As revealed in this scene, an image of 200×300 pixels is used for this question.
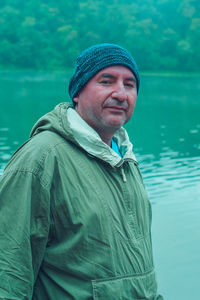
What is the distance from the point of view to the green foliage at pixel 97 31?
174 ft

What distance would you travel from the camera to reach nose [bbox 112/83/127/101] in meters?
1.95

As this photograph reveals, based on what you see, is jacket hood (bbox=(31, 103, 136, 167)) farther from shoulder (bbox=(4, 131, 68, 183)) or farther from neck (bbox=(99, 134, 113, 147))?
neck (bbox=(99, 134, 113, 147))

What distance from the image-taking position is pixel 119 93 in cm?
196

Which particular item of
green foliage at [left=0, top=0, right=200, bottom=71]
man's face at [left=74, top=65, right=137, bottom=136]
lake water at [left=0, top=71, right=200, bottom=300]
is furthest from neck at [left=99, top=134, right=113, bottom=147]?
green foliage at [left=0, top=0, right=200, bottom=71]

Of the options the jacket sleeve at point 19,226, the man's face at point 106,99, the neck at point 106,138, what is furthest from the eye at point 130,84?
the jacket sleeve at point 19,226

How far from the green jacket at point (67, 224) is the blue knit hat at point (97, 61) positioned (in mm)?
253

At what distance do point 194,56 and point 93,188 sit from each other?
53.2m

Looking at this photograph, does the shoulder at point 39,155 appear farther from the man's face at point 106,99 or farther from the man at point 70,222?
the man's face at point 106,99

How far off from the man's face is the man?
0.36 feet

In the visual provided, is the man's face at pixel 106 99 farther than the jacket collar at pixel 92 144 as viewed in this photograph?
Yes

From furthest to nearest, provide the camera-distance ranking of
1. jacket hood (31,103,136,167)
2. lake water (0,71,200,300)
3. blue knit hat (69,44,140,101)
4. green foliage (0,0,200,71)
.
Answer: green foliage (0,0,200,71) < lake water (0,71,200,300) < blue knit hat (69,44,140,101) < jacket hood (31,103,136,167)

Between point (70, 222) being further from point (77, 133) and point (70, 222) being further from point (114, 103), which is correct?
point (114, 103)

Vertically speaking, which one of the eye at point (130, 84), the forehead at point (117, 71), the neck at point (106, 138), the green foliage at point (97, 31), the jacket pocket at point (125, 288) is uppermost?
the green foliage at point (97, 31)

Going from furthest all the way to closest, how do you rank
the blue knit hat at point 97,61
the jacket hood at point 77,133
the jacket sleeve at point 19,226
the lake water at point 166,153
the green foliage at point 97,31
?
the green foliage at point 97,31 → the lake water at point 166,153 → the blue knit hat at point 97,61 → the jacket hood at point 77,133 → the jacket sleeve at point 19,226
